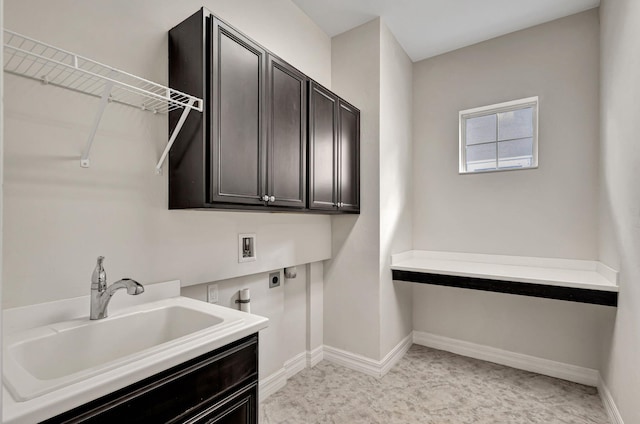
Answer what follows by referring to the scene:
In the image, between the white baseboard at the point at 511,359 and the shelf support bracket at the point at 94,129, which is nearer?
the shelf support bracket at the point at 94,129

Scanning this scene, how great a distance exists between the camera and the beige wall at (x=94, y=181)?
1.18 metres

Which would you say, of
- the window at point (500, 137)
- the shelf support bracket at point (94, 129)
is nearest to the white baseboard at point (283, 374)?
the shelf support bracket at point (94, 129)

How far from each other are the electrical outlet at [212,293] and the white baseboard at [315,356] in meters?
1.16

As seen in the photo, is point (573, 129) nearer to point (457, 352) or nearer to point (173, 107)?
point (457, 352)

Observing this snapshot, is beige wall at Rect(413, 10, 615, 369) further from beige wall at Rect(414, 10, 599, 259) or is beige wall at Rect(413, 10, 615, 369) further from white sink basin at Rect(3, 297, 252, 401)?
white sink basin at Rect(3, 297, 252, 401)

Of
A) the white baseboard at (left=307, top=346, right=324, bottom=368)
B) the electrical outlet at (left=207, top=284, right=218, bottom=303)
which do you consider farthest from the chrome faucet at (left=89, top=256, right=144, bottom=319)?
the white baseboard at (left=307, top=346, right=324, bottom=368)

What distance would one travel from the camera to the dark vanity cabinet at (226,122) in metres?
1.49

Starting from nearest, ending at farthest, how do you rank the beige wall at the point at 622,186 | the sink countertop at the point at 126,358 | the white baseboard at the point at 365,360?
the sink countertop at the point at 126,358, the beige wall at the point at 622,186, the white baseboard at the point at 365,360

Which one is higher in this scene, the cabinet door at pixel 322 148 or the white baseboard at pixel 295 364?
the cabinet door at pixel 322 148

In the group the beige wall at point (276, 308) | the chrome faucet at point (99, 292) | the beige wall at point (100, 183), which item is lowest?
the beige wall at point (276, 308)

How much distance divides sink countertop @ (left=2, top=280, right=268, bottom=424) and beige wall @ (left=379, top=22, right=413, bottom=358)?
1.60m

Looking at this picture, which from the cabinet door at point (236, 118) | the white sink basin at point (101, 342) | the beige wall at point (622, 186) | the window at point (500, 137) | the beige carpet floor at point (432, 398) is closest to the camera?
the white sink basin at point (101, 342)

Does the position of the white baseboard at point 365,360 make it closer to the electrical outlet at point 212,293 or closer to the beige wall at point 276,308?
the beige wall at point 276,308

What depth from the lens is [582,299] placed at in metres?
2.12
